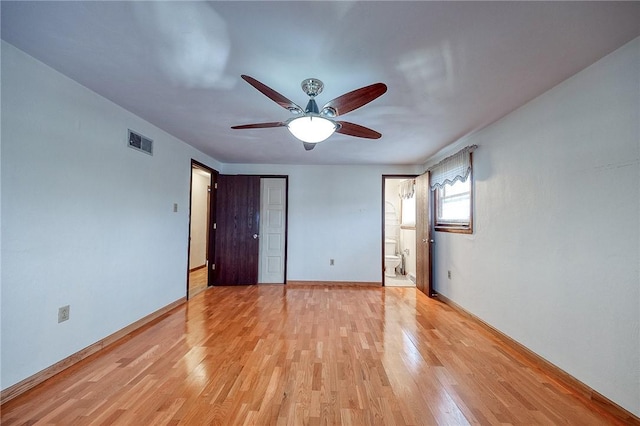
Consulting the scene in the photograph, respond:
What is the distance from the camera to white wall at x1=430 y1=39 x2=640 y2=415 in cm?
159

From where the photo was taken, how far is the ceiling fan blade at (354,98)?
1.59 m

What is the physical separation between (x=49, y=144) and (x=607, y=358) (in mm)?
4080

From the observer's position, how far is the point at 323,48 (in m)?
1.61

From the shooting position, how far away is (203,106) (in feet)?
8.14

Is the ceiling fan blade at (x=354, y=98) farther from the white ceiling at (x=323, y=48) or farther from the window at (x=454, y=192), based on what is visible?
the window at (x=454, y=192)

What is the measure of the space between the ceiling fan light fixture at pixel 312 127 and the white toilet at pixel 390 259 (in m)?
4.01

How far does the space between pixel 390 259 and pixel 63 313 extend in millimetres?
4920

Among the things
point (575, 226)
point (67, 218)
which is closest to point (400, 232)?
point (575, 226)

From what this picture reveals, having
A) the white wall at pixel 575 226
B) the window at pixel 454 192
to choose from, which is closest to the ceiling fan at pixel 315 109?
the white wall at pixel 575 226

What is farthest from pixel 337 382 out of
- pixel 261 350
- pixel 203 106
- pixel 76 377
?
pixel 203 106

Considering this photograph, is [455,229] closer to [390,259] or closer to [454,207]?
[454,207]

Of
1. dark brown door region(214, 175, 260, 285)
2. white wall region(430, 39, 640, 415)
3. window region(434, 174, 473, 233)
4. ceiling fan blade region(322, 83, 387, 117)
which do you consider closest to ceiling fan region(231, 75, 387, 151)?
ceiling fan blade region(322, 83, 387, 117)

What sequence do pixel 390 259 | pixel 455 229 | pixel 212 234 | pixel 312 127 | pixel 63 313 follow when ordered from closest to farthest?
pixel 312 127
pixel 63 313
pixel 455 229
pixel 212 234
pixel 390 259

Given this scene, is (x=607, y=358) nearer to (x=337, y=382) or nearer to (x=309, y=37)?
(x=337, y=382)
